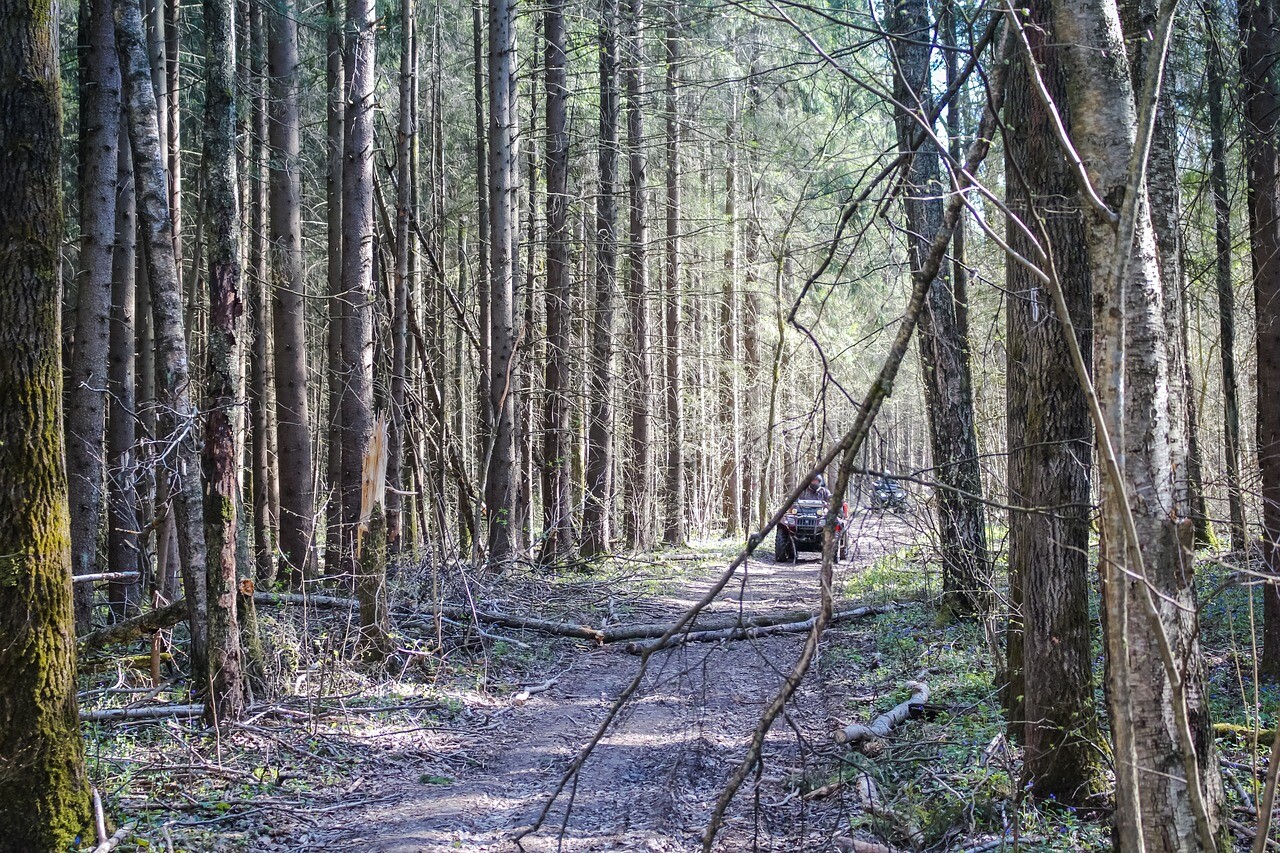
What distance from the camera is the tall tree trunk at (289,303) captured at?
1166 centimetres

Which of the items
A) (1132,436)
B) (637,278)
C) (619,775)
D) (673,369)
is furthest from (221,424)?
(673,369)

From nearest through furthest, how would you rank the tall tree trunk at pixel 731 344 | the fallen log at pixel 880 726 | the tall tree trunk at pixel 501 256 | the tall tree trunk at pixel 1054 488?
1. the tall tree trunk at pixel 1054 488
2. the fallen log at pixel 880 726
3. the tall tree trunk at pixel 501 256
4. the tall tree trunk at pixel 731 344

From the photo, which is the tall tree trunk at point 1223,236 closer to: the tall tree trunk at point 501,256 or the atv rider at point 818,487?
the atv rider at point 818,487

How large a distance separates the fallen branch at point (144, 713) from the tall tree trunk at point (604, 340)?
27.8 ft

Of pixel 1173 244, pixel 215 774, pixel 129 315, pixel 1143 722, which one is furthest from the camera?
pixel 129 315

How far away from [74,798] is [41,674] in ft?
2.08

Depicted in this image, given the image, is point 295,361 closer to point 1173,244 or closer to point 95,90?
point 95,90

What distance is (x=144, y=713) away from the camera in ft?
19.2

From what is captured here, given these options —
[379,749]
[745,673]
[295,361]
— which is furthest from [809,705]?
[295,361]

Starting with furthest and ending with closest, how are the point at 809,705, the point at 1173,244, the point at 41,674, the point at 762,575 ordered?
the point at 762,575 < the point at 809,705 < the point at 41,674 < the point at 1173,244

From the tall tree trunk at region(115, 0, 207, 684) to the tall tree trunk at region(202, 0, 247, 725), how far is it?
167mm

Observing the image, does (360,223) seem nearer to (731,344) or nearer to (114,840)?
(114,840)

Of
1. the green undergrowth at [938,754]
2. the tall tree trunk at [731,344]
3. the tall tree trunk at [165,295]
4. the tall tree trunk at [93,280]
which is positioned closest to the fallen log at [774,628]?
the green undergrowth at [938,754]

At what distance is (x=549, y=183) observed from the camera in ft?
47.5
